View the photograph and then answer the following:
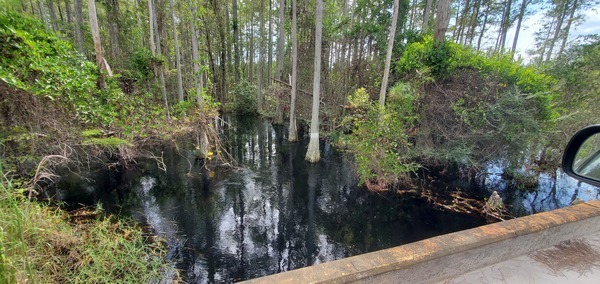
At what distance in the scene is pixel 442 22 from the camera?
7.31 meters

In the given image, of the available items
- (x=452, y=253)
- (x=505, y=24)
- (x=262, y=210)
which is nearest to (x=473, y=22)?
(x=505, y=24)

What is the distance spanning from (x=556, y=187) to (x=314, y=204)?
27.5 feet

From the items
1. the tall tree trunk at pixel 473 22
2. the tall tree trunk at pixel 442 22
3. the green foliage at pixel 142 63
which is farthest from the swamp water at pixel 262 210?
the tall tree trunk at pixel 473 22

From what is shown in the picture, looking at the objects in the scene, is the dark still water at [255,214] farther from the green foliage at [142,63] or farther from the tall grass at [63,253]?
the green foliage at [142,63]

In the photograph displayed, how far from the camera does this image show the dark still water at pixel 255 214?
4434mm

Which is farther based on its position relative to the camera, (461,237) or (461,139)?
(461,139)

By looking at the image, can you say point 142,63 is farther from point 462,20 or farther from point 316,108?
point 462,20

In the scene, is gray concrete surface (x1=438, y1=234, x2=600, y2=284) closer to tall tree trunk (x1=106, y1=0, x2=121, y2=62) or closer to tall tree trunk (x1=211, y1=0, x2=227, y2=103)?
tall tree trunk (x1=106, y1=0, x2=121, y2=62)

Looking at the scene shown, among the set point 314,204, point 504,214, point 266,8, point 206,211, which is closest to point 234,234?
point 206,211

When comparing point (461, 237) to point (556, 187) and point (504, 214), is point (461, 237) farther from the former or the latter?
point (556, 187)

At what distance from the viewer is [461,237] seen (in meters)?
1.71

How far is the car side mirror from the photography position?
172 centimetres

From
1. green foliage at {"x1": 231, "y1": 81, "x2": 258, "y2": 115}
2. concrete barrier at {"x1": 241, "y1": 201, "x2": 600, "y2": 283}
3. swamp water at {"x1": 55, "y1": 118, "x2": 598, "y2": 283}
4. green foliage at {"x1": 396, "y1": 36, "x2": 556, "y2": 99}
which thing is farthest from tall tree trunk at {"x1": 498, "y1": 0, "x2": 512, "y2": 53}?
A: green foliage at {"x1": 231, "y1": 81, "x2": 258, "y2": 115}

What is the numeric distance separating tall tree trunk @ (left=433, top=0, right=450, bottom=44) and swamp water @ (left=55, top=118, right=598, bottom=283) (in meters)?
5.22
